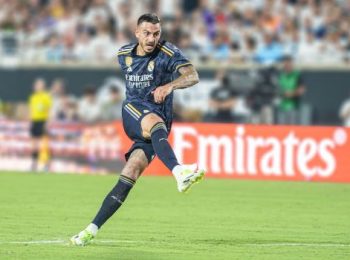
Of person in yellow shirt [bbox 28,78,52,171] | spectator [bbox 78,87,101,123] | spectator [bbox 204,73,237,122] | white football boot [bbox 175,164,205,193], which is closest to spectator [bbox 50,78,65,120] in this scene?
spectator [bbox 78,87,101,123]

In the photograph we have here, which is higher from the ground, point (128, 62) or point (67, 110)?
point (67, 110)

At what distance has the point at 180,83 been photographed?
10.5 meters

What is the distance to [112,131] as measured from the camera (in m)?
24.2

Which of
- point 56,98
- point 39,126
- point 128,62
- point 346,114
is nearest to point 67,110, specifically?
point 56,98

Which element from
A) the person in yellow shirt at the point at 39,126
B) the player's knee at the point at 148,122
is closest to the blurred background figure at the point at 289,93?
the person in yellow shirt at the point at 39,126

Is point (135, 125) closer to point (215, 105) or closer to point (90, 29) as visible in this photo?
point (215, 105)

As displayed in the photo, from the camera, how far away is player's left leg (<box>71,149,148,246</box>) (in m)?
10.3

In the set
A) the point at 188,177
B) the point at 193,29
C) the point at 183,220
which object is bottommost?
the point at 183,220

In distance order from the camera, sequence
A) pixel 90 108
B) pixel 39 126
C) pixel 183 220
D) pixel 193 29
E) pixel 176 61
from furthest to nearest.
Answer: pixel 193 29 < pixel 90 108 < pixel 39 126 < pixel 183 220 < pixel 176 61

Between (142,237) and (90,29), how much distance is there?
17.4 metres

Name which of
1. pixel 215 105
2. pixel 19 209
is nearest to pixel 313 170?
pixel 215 105

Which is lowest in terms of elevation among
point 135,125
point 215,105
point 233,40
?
point 135,125

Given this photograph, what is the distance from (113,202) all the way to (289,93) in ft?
46.4

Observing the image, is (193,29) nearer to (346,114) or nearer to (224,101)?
(224,101)
